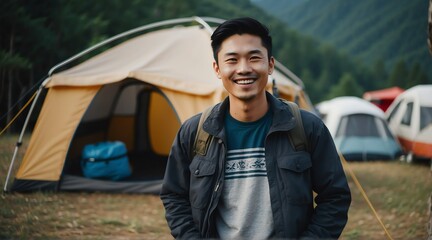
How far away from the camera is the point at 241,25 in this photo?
1719 mm

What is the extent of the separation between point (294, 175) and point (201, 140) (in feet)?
1.45

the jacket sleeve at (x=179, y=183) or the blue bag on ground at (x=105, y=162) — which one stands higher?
the jacket sleeve at (x=179, y=183)

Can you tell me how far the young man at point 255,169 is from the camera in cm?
166

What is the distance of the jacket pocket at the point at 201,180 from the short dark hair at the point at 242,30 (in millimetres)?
524

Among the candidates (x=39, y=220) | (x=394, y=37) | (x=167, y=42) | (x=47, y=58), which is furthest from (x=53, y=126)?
(x=394, y=37)

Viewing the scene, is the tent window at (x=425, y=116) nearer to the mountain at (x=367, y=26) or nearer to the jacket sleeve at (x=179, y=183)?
the jacket sleeve at (x=179, y=183)

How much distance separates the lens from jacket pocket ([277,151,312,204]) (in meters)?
1.64

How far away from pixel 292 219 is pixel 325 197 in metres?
0.21

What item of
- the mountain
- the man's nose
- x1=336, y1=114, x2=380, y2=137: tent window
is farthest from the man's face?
the mountain

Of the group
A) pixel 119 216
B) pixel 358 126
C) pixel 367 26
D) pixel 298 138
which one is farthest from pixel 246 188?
pixel 367 26

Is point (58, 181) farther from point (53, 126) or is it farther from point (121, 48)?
point (121, 48)

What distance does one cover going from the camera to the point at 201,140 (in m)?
1.79

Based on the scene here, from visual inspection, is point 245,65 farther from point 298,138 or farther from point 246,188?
point 246,188

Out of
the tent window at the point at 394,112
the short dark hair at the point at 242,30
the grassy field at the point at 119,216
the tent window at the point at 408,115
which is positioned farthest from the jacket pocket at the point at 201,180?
the tent window at the point at 394,112
